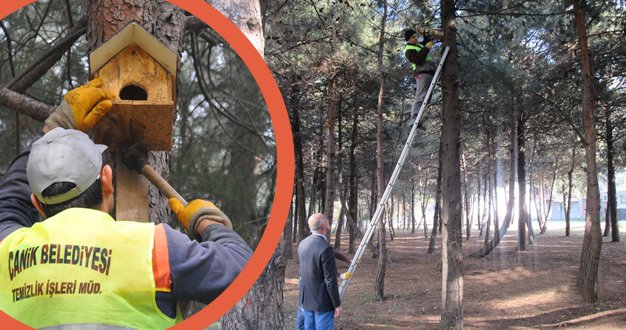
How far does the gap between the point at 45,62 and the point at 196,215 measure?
108 centimetres

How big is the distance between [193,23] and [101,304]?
979 mm

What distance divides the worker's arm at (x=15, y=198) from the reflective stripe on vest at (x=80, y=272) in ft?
0.51

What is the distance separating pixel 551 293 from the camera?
50.4ft

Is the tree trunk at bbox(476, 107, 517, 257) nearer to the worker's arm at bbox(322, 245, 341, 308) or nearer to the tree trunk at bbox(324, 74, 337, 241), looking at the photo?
the tree trunk at bbox(324, 74, 337, 241)

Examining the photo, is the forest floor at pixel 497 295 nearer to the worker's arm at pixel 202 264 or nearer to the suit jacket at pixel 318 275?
the suit jacket at pixel 318 275

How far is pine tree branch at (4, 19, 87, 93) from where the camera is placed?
209cm

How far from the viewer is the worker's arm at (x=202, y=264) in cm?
136

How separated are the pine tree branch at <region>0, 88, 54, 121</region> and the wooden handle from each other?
→ 486 millimetres

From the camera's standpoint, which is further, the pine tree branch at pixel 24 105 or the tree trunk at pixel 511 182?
the tree trunk at pixel 511 182

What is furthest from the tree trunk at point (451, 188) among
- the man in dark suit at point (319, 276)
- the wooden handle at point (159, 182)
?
the wooden handle at point (159, 182)

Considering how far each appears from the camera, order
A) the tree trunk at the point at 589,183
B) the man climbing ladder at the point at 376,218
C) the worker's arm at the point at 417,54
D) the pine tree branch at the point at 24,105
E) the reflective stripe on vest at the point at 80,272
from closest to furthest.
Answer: the reflective stripe on vest at the point at 80,272 < the pine tree branch at the point at 24,105 < the man climbing ladder at the point at 376,218 < the worker's arm at the point at 417,54 < the tree trunk at the point at 589,183

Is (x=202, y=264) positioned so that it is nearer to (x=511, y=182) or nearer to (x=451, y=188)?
(x=451, y=188)

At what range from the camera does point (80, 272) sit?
1318mm

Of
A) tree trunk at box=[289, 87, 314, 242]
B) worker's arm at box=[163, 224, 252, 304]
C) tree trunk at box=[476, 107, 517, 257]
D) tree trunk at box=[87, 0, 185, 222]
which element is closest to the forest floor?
tree trunk at box=[476, 107, 517, 257]
